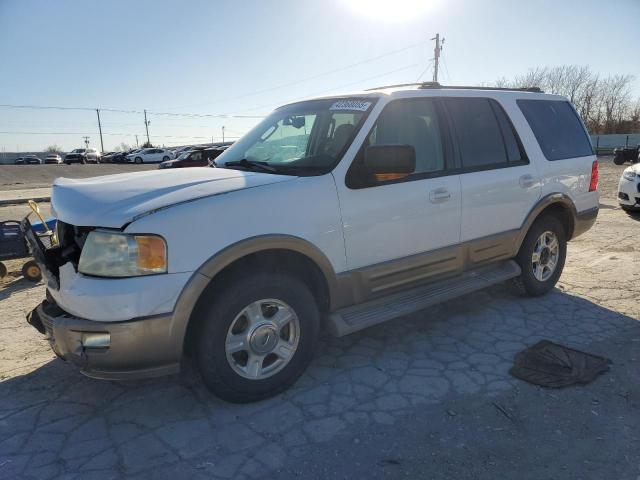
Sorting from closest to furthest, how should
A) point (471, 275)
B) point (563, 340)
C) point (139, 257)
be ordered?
1. point (139, 257)
2. point (563, 340)
3. point (471, 275)

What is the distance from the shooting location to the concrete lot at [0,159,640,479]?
2.43 meters

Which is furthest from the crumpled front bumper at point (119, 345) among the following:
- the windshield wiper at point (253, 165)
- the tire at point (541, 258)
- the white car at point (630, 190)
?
the white car at point (630, 190)

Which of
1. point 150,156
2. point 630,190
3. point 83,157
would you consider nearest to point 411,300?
point 630,190

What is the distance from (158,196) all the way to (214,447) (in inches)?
56.8

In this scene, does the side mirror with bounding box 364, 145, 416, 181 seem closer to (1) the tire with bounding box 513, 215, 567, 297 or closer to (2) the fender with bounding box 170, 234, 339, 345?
(2) the fender with bounding box 170, 234, 339, 345

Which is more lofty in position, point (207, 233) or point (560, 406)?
point (207, 233)

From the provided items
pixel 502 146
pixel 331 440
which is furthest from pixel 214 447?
pixel 502 146

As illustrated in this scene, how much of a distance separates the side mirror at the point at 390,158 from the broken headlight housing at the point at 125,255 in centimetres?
143

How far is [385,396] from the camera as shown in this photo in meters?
3.07

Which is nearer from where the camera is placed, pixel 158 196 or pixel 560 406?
pixel 158 196

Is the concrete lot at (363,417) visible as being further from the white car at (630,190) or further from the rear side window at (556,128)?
the white car at (630,190)

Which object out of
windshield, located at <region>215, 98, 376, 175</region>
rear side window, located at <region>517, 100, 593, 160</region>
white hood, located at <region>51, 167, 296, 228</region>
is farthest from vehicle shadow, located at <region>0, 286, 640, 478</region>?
rear side window, located at <region>517, 100, 593, 160</region>

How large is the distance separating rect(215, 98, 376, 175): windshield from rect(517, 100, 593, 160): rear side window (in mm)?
1996

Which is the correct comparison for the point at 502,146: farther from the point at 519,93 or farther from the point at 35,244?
the point at 35,244
